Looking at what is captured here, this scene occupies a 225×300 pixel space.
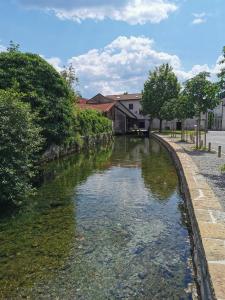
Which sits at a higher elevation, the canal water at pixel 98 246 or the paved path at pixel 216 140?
the paved path at pixel 216 140

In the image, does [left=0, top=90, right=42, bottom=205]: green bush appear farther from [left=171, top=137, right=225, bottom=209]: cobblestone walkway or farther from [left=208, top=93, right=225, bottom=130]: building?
[left=208, top=93, right=225, bottom=130]: building

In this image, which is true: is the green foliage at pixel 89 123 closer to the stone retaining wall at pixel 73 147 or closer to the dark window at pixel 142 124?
the stone retaining wall at pixel 73 147

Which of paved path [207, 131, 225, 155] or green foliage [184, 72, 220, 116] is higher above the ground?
green foliage [184, 72, 220, 116]

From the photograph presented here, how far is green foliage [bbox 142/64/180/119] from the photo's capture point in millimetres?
62875

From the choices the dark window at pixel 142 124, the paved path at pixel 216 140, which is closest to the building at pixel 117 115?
the dark window at pixel 142 124

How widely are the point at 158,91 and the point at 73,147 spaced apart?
126ft

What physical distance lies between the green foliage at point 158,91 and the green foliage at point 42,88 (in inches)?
1724

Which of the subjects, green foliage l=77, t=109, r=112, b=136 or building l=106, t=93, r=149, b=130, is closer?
green foliage l=77, t=109, r=112, b=136

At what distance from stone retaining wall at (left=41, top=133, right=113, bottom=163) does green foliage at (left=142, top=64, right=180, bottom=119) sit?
2161 cm

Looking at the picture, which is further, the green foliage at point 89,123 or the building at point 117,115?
the building at point 117,115

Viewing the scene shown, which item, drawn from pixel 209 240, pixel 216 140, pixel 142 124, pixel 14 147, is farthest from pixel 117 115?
pixel 209 240

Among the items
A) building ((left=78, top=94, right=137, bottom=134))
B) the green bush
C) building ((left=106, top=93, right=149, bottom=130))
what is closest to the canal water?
the green bush

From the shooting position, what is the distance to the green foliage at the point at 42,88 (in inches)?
708

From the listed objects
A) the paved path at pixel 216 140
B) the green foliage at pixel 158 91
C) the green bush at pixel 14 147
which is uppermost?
the green foliage at pixel 158 91
